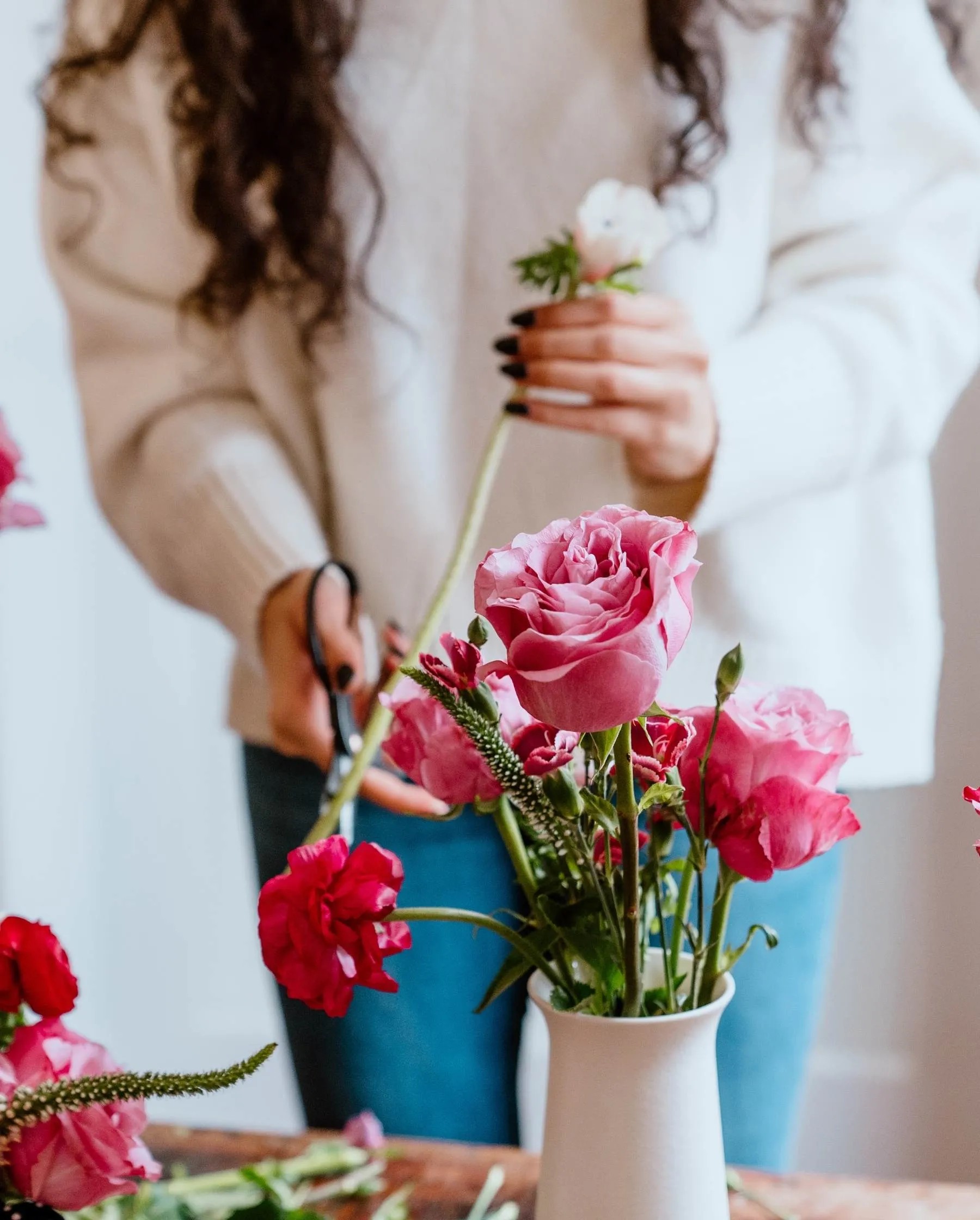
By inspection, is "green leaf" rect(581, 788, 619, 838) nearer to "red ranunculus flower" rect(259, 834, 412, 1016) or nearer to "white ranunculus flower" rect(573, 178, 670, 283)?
"red ranunculus flower" rect(259, 834, 412, 1016)

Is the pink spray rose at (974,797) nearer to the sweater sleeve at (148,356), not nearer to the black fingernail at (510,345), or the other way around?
the black fingernail at (510,345)

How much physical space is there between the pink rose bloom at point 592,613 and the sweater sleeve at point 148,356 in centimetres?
54

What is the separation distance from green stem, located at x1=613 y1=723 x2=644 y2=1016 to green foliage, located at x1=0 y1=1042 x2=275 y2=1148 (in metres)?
0.09

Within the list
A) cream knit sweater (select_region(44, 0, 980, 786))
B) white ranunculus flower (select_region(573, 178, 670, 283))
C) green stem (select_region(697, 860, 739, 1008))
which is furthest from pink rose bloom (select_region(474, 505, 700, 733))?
cream knit sweater (select_region(44, 0, 980, 786))

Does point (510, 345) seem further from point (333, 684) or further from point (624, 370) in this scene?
point (333, 684)

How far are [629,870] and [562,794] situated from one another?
0.03m

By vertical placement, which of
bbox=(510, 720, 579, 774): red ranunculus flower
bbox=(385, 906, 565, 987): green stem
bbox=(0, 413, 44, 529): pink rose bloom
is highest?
bbox=(0, 413, 44, 529): pink rose bloom

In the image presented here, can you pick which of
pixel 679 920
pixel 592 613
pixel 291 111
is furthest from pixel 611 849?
pixel 291 111

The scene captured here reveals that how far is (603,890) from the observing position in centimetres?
32

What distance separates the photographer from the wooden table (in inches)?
19.4

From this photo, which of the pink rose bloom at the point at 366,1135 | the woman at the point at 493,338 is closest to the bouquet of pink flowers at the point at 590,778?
the pink rose bloom at the point at 366,1135

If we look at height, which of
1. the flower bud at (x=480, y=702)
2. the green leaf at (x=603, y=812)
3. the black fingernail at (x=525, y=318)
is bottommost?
the green leaf at (x=603, y=812)

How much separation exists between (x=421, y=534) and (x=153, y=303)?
0.88 feet

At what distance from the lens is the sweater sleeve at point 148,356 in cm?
79
